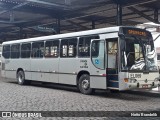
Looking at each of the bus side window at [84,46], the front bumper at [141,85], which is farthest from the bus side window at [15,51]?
the front bumper at [141,85]

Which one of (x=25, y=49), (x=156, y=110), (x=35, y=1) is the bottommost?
(x=156, y=110)

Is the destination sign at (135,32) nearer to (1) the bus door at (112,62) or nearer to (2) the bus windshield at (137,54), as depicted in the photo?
(2) the bus windshield at (137,54)

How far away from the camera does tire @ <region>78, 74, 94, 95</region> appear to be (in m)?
13.4

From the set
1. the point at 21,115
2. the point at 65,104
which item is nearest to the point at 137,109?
the point at 65,104

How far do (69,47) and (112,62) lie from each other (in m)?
3.02

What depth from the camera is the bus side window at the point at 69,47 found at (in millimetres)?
14189

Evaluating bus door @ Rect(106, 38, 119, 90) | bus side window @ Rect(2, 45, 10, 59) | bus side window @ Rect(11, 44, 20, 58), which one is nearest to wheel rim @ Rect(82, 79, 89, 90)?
bus door @ Rect(106, 38, 119, 90)

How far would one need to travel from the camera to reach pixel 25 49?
1834 cm

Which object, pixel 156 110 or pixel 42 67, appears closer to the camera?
pixel 156 110

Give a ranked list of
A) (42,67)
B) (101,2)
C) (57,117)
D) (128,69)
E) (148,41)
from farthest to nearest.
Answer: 1. (101,2)
2. (42,67)
3. (148,41)
4. (128,69)
5. (57,117)

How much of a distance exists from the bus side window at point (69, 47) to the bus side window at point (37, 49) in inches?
85.1

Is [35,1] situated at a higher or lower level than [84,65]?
higher

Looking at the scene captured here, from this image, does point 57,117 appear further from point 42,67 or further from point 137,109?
point 42,67

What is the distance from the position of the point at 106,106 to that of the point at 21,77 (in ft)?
32.6
